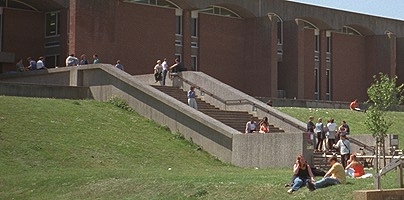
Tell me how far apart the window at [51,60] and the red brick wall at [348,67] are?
78.1 ft

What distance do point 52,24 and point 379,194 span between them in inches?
1195

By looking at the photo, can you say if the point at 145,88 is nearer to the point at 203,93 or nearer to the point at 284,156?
the point at 203,93

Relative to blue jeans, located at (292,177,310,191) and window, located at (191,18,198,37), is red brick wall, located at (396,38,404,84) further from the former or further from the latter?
blue jeans, located at (292,177,310,191)

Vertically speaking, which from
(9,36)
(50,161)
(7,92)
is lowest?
(50,161)

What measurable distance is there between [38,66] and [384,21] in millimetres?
34717

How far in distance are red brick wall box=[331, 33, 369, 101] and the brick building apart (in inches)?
2.9

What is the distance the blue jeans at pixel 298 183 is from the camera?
61.8 feet

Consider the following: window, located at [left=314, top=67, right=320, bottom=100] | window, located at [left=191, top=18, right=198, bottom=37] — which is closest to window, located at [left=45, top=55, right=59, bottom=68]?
window, located at [left=191, top=18, right=198, bottom=37]

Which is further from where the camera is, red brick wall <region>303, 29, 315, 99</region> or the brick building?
red brick wall <region>303, 29, 315, 99</region>

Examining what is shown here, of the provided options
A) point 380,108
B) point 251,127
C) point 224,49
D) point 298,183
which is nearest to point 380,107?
point 380,108

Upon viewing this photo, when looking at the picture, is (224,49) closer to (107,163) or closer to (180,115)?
(180,115)

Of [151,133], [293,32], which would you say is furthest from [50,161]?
[293,32]

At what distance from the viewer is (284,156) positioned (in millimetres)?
26219

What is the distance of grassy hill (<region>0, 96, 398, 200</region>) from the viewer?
19.7 m
